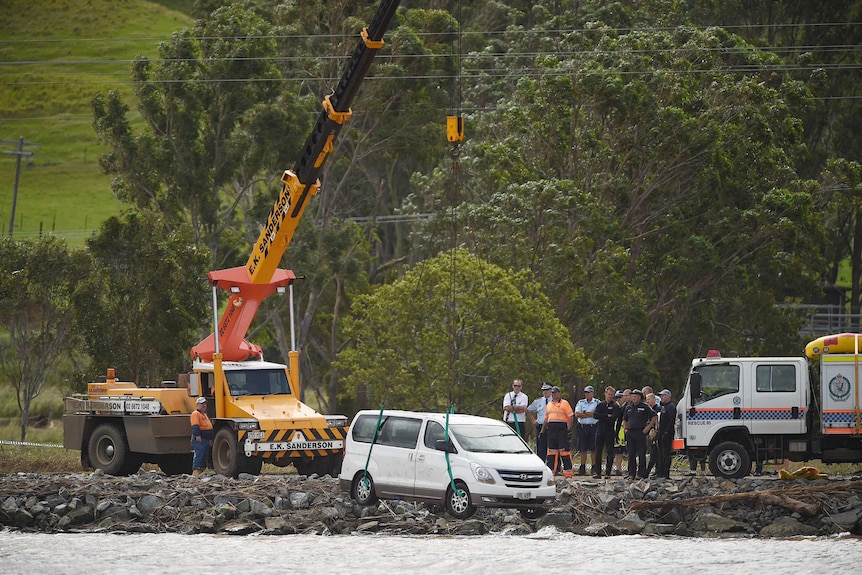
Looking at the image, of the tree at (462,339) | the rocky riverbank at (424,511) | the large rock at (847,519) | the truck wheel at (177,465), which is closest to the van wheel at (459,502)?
the rocky riverbank at (424,511)

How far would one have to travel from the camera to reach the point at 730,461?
89.9ft

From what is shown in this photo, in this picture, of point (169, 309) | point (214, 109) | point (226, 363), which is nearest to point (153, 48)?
point (214, 109)

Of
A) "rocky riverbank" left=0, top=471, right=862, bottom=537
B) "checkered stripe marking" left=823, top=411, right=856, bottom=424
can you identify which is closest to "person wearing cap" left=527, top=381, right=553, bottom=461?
"rocky riverbank" left=0, top=471, right=862, bottom=537

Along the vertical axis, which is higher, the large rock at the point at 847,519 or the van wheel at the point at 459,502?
the van wheel at the point at 459,502

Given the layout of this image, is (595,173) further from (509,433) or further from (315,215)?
(509,433)

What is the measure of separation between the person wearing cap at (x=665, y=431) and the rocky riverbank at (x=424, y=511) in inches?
71.1

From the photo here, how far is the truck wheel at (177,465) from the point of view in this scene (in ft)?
101

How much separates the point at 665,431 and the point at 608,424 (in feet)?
5.18

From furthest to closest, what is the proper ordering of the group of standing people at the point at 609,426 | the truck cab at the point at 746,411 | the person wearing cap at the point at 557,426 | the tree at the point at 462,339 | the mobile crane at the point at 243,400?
1. the tree at the point at 462,339
2. the person wearing cap at the point at 557,426
3. the mobile crane at the point at 243,400
4. the truck cab at the point at 746,411
5. the group of standing people at the point at 609,426

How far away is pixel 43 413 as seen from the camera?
60906 millimetres

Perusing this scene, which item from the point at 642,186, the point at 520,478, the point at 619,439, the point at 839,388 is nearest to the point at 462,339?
the point at 642,186

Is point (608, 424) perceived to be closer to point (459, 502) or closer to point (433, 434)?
→ point (433, 434)

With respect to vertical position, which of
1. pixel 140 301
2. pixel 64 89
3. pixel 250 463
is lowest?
pixel 250 463

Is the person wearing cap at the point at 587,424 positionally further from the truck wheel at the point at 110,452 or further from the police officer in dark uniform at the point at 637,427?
the truck wheel at the point at 110,452
